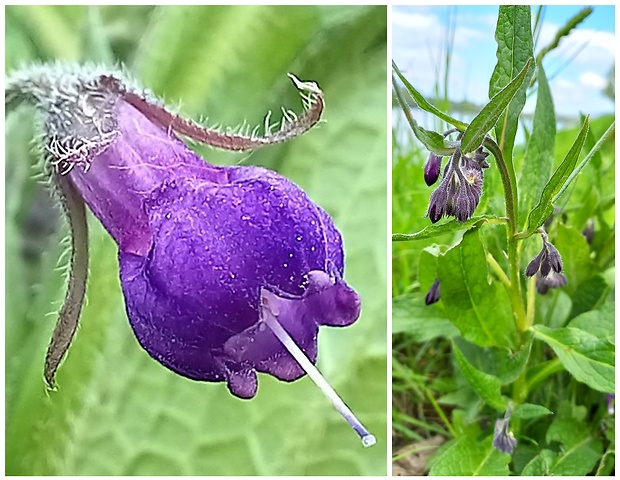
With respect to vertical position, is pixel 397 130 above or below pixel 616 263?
above

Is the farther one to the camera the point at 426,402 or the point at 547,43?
the point at 426,402

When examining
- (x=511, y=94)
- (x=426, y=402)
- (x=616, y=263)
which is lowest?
(x=426, y=402)

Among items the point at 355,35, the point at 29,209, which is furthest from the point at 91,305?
the point at 355,35

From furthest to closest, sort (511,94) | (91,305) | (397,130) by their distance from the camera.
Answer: (397,130)
(91,305)
(511,94)

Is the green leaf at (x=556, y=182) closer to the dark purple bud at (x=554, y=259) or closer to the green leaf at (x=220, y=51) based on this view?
the dark purple bud at (x=554, y=259)

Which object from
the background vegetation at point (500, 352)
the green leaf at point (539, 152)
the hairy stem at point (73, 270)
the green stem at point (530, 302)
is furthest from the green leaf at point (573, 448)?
the hairy stem at point (73, 270)

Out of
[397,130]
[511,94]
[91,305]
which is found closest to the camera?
[511,94]

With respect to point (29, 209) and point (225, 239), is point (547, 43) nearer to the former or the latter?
point (225, 239)
